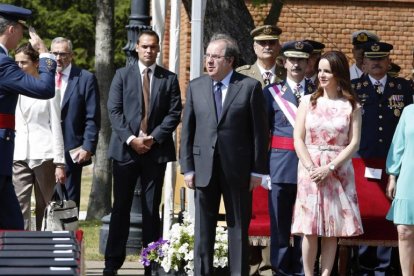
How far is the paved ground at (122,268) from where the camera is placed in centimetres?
1223

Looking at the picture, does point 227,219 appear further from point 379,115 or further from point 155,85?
point 379,115

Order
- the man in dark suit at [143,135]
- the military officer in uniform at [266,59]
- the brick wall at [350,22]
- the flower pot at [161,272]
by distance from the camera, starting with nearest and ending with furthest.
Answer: the flower pot at [161,272], the man in dark suit at [143,135], the military officer in uniform at [266,59], the brick wall at [350,22]

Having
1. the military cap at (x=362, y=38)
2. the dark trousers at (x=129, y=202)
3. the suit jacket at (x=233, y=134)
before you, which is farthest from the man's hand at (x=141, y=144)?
the military cap at (x=362, y=38)

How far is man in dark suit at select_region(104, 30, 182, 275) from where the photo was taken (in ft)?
37.8

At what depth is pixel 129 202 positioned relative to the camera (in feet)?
38.6

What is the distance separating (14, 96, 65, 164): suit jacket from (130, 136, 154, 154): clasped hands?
0.76 m

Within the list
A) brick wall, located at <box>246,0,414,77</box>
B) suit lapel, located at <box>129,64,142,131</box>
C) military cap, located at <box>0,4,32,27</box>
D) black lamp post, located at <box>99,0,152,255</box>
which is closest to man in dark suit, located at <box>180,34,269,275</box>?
suit lapel, located at <box>129,64,142,131</box>

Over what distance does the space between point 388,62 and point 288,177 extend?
1.73 meters

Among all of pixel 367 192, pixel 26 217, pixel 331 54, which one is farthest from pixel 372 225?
pixel 26 217

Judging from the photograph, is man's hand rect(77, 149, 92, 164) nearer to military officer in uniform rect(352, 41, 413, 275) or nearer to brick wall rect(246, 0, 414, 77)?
military officer in uniform rect(352, 41, 413, 275)

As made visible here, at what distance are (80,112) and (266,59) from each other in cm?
203

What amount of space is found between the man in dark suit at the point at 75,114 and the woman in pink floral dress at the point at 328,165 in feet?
8.09

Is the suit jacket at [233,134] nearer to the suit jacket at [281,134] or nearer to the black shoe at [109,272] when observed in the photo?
the suit jacket at [281,134]

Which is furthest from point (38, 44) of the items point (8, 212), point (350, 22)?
point (350, 22)
